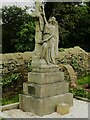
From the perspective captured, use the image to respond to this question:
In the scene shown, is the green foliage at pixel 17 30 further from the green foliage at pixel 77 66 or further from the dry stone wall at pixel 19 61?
the dry stone wall at pixel 19 61

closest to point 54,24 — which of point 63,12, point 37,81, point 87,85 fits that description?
point 37,81

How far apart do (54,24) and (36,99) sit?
98.7 inches

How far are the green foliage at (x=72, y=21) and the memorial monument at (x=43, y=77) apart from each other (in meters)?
10.8

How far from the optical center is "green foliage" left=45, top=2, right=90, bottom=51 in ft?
67.7

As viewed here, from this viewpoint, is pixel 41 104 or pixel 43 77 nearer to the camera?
pixel 41 104

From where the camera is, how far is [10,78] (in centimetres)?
1173

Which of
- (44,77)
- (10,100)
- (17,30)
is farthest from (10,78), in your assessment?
(17,30)

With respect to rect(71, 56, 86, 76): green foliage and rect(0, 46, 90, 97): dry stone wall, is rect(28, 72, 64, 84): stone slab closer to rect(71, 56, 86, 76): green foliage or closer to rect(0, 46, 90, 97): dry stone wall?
rect(0, 46, 90, 97): dry stone wall

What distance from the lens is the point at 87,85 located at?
13008 mm

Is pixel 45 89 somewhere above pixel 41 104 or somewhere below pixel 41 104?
above

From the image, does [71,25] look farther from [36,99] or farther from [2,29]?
[36,99]

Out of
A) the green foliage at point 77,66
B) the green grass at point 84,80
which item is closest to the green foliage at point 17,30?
the green foliage at point 77,66

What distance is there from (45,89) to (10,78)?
3539 millimetres

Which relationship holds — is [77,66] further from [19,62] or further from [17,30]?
[17,30]
